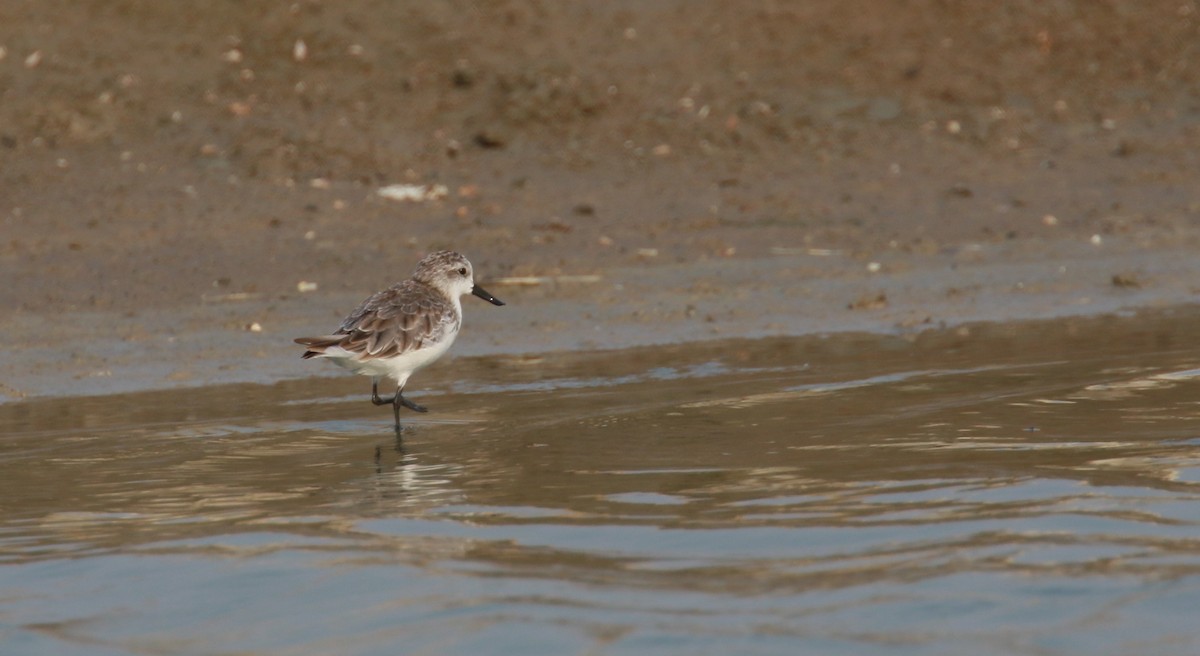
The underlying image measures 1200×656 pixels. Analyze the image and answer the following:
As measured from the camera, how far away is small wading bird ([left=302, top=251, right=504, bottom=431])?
8984 millimetres

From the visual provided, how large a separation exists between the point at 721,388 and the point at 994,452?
7.08 feet

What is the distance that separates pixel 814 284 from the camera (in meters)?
12.4

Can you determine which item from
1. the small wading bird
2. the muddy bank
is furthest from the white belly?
the muddy bank

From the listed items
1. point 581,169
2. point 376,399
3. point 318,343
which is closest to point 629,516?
point 318,343

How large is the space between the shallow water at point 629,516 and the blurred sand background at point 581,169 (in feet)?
6.09

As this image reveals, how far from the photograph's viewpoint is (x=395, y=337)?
30.0ft

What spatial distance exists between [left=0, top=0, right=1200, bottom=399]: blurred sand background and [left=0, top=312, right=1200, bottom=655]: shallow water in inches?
73.1

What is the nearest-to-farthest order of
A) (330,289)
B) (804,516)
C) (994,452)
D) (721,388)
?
(804,516)
(994,452)
(721,388)
(330,289)

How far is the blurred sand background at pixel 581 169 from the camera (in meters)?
11.8

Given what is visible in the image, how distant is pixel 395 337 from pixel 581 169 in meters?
5.70

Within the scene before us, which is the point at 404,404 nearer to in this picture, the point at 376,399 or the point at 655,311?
the point at 376,399

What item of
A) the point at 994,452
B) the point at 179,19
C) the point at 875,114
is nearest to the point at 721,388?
the point at 994,452

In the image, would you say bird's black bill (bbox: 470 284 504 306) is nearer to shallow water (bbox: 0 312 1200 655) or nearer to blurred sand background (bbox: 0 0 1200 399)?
blurred sand background (bbox: 0 0 1200 399)

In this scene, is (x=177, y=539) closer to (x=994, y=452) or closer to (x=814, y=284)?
(x=994, y=452)
